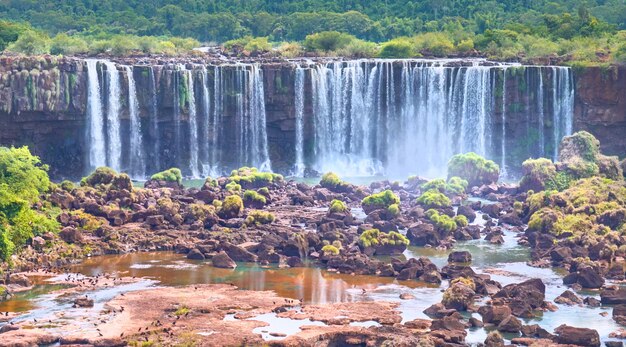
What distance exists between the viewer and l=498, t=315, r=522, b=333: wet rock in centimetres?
5481

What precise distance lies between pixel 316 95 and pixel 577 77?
17099 millimetres

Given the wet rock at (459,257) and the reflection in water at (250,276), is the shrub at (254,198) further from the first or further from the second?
the wet rock at (459,257)

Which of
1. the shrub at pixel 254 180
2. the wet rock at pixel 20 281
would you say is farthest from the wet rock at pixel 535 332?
the shrub at pixel 254 180

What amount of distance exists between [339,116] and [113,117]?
15204 mm

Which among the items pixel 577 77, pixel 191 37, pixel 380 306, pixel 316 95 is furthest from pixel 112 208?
pixel 191 37

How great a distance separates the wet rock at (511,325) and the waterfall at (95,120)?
150ft

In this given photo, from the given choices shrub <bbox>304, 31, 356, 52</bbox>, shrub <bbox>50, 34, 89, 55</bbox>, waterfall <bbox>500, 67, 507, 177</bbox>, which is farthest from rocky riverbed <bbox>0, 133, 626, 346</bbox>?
shrub <bbox>304, 31, 356, 52</bbox>

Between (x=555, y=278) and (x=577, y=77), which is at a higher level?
(x=577, y=77)

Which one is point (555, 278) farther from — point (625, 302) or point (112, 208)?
point (112, 208)

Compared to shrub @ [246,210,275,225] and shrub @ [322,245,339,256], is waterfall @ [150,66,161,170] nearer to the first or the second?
shrub @ [246,210,275,225]

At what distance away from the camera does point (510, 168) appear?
97625mm

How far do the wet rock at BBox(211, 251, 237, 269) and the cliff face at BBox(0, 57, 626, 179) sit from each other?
28.8m

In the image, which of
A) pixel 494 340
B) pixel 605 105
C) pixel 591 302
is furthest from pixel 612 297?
pixel 605 105

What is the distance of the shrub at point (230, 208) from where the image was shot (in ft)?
250
